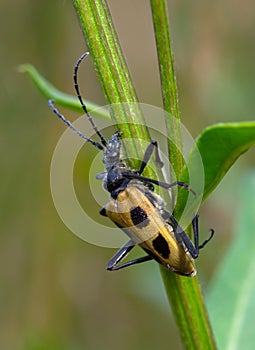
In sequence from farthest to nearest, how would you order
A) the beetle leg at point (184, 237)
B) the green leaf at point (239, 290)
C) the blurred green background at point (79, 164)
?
the blurred green background at point (79, 164) → the green leaf at point (239, 290) → the beetle leg at point (184, 237)

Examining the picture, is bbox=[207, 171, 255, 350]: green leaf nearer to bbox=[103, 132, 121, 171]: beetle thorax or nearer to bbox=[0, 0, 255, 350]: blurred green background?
bbox=[103, 132, 121, 171]: beetle thorax

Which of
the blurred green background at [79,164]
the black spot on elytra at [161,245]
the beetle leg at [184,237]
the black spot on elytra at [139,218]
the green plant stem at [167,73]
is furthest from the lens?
the blurred green background at [79,164]

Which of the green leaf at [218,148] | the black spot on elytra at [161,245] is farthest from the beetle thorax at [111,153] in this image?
the green leaf at [218,148]

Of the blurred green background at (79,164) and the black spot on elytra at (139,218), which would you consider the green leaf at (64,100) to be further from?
the blurred green background at (79,164)

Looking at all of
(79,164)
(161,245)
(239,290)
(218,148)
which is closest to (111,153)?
(161,245)

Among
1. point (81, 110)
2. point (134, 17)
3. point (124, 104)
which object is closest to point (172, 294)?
point (124, 104)

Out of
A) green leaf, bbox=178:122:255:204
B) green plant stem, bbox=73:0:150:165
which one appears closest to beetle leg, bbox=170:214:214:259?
green leaf, bbox=178:122:255:204

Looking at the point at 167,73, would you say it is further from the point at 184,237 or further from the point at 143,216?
the point at 143,216
